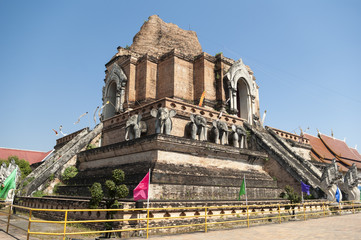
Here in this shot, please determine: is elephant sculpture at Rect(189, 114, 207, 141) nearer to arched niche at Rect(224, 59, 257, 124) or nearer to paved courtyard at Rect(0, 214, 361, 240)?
arched niche at Rect(224, 59, 257, 124)

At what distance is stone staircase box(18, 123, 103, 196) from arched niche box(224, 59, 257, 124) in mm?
9213

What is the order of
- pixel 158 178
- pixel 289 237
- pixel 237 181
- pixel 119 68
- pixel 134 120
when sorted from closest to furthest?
pixel 289 237 < pixel 158 178 < pixel 237 181 < pixel 134 120 < pixel 119 68

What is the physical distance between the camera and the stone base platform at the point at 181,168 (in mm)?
10477

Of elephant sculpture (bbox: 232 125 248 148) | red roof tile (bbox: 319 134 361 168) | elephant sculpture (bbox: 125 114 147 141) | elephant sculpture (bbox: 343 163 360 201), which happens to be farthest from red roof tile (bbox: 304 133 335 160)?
elephant sculpture (bbox: 125 114 147 141)

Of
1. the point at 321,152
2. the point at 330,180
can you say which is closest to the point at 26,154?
the point at 330,180

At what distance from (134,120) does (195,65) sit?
7.41 meters

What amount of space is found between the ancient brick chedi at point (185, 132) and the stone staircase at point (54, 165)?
67cm

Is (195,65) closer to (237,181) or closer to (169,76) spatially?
(169,76)

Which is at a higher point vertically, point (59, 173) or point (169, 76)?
point (169, 76)

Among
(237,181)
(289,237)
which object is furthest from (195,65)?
(289,237)

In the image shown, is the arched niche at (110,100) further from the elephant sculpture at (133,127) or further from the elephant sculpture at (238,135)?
the elephant sculpture at (238,135)

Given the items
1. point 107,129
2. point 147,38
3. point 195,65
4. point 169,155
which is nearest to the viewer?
point 169,155

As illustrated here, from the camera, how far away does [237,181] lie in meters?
12.8

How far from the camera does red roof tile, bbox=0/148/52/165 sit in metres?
32.0
